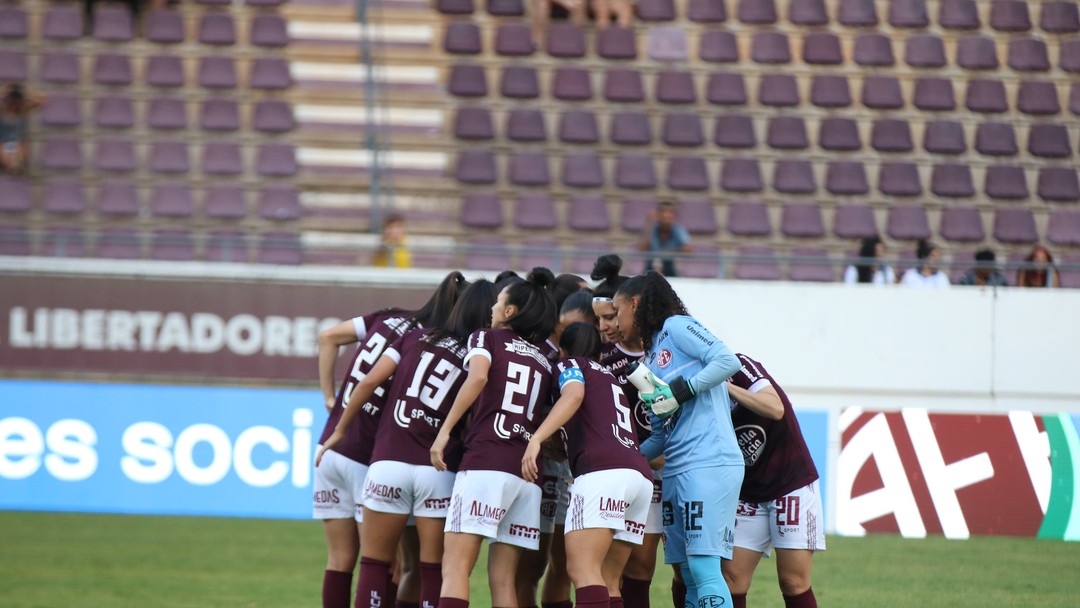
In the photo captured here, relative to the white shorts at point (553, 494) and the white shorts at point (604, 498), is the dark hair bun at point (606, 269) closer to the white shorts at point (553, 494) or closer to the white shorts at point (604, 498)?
the white shorts at point (553, 494)

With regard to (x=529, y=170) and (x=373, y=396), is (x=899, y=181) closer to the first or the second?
(x=529, y=170)

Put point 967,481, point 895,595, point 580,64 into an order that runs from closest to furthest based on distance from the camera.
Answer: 1. point 895,595
2. point 967,481
3. point 580,64

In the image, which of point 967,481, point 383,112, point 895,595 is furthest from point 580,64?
point 895,595

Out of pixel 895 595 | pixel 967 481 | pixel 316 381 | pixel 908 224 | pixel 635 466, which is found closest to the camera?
pixel 635 466

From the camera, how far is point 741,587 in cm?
629

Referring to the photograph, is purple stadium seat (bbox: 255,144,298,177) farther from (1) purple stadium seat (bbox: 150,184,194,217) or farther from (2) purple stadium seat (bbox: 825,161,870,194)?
(2) purple stadium seat (bbox: 825,161,870,194)

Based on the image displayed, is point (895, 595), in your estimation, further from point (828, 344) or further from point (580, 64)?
point (580, 64)

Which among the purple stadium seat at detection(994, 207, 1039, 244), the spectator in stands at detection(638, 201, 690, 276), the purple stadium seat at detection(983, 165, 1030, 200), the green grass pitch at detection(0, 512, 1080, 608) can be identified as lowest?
the green grass pitch at detection(0, 512, 1080, 608)

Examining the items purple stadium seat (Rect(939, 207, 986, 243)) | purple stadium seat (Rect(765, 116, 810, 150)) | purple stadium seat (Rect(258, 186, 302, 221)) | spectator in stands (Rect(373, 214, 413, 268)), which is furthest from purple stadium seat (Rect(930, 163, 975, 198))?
purple stadium seat (Rect(258, 186, 302, 221))

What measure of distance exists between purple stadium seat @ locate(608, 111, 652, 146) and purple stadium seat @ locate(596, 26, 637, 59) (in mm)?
995

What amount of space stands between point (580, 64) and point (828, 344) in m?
5.54

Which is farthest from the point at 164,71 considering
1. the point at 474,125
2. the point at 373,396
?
the point at 373,396

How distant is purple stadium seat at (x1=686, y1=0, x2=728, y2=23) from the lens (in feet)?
57.2

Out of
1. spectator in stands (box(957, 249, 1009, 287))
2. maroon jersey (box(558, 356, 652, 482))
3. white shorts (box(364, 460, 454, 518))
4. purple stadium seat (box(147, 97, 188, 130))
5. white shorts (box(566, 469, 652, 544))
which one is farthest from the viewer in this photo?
purple stadium seat (box(147, 97, 188, 130))
